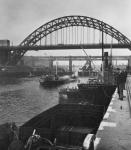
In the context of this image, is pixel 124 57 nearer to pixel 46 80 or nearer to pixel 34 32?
pixel 34 32

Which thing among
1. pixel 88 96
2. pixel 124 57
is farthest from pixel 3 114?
pixel 124 57

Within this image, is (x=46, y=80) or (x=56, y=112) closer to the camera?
(x=56, y=112)

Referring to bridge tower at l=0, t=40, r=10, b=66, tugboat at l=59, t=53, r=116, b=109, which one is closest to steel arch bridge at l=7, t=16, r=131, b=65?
bridge tower at l=0, t=40, r=10, b=66

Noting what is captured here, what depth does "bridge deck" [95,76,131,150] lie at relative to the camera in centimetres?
832

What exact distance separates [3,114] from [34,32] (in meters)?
92.0

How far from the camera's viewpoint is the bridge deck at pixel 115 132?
8316 millimetres

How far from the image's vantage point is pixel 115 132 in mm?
9812

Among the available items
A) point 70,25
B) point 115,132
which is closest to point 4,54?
point 70,25

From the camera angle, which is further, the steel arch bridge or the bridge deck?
the steel arch bridge

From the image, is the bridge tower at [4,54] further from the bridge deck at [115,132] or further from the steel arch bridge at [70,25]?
the bridge deck at [115,132]

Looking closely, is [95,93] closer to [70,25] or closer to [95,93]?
[95,93]

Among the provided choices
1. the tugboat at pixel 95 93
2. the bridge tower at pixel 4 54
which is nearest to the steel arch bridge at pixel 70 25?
the bridge tower at pixel 4 54

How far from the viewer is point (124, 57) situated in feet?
606

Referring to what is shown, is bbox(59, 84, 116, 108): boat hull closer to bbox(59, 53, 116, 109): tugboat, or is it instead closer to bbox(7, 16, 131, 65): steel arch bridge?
bbox(59, 53, 116, 109): tugboat
